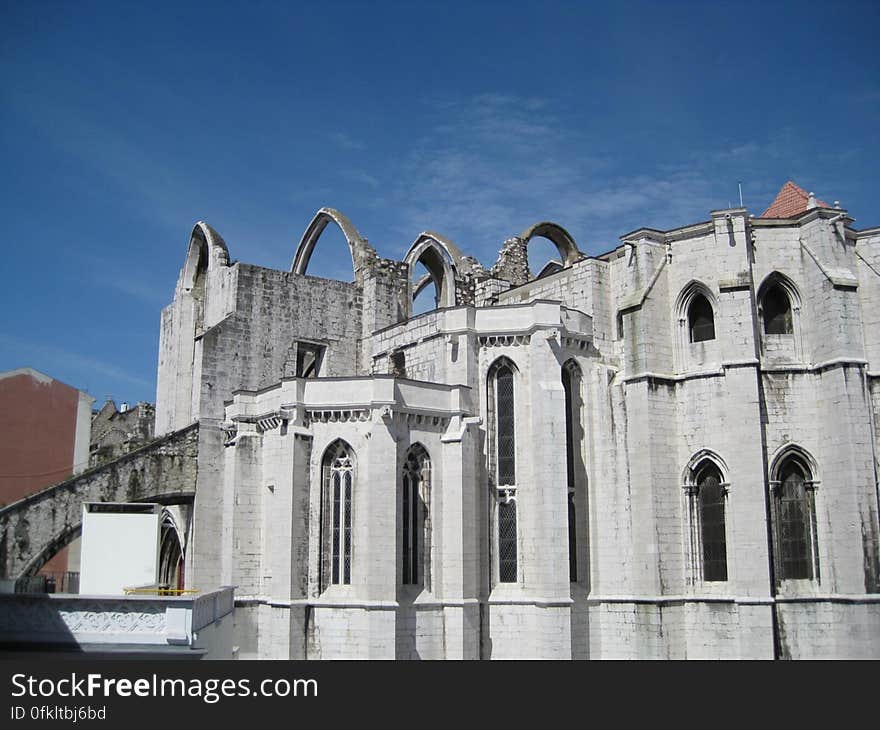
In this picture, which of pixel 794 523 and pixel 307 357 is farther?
pixel 307 357

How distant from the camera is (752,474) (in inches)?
904

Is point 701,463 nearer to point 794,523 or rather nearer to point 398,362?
point 794,523

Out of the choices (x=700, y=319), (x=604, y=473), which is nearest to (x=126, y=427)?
(x=604, y=473)

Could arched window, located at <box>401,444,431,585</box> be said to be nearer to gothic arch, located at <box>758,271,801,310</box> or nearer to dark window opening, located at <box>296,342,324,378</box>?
dark window opening, located at <box>296,342,324,378</box>

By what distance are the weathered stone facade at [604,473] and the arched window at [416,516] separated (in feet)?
0.13

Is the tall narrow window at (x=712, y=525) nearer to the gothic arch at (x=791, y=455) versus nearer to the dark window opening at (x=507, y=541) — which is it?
the gothic arch at (x=791, y=455)

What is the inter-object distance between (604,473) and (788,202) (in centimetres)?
1138

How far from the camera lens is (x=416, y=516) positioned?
23.6 meters

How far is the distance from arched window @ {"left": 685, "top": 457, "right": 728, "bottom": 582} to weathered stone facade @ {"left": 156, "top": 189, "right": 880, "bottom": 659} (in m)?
0.05

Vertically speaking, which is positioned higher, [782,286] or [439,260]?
[439,260]

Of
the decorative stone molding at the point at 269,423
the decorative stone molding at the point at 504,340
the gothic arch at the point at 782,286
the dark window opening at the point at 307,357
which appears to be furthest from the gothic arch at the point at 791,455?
the dark window opening at the point at 307,357

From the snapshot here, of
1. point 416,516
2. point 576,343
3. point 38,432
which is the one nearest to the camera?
point 416,516

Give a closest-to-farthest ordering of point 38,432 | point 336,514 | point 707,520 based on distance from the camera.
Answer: point 336,514, point 707,520, point 38,432

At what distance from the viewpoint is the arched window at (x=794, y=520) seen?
23203 millimetres
